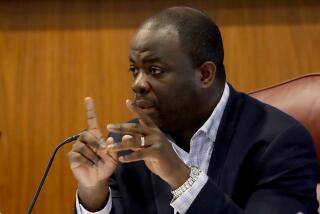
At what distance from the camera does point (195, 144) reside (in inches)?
51.4

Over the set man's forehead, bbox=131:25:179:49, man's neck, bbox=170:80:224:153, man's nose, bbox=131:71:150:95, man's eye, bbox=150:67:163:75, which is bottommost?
man's neck, bbox=170:80:224:153

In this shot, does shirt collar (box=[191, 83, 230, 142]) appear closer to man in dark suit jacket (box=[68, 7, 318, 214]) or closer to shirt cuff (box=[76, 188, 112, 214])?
man in dark suit jacket (box=[68, 7, 318, 214])

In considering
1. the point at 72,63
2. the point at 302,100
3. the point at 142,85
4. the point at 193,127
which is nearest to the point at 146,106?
the point at 142,85

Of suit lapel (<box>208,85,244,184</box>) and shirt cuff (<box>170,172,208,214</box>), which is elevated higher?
suit lapel (<box>208,85,244,184</box>)

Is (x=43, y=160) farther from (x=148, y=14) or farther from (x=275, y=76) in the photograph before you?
(x=275, y=76)

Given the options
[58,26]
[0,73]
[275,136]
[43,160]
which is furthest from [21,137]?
[275,136]

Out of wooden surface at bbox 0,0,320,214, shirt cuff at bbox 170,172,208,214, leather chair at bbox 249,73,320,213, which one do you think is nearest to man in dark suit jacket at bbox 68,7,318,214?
shirt cuff at bbox 170,172,208,214

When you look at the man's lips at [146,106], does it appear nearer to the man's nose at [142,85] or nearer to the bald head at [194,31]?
the man's nose at [142,85]

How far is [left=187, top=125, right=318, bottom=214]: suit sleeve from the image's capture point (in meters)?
1.14

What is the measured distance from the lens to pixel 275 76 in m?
2.03

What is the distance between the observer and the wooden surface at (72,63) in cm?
204

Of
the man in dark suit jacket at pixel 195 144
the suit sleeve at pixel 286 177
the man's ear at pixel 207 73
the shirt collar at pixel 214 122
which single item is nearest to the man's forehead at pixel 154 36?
the man in dark suit jacket at pixel 195 144

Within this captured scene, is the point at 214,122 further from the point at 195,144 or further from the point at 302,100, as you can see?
the point at 302,100

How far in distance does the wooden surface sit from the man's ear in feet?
2.41
